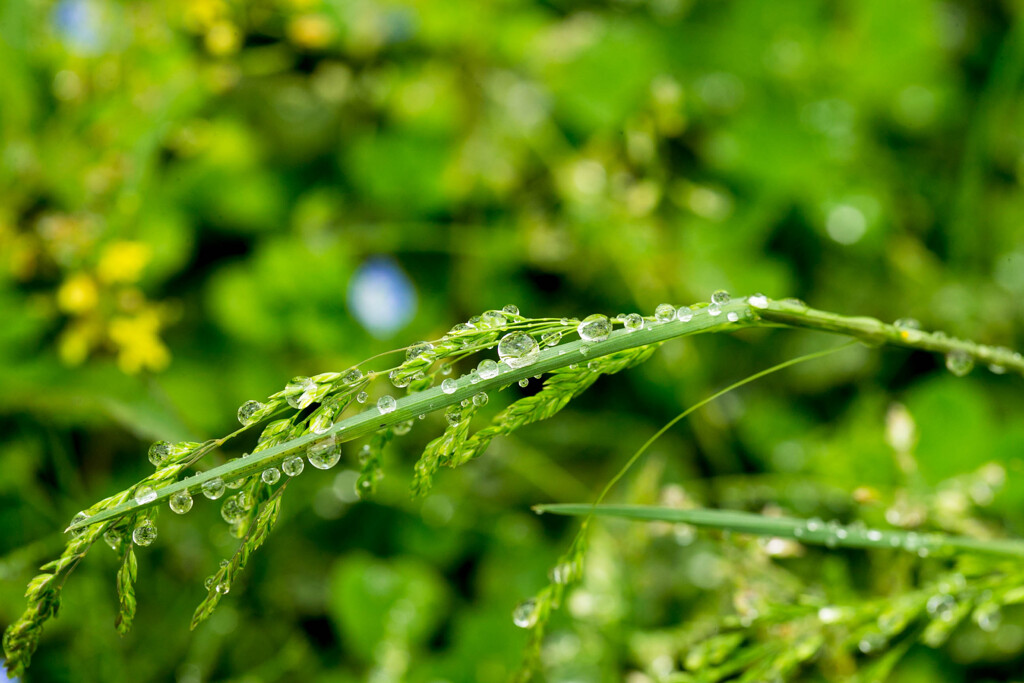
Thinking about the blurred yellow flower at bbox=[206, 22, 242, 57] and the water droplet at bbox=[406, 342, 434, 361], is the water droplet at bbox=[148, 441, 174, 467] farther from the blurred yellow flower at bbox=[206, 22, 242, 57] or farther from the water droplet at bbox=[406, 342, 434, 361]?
the blurred yellow flower at bbox=[206, 22, 242, 57]

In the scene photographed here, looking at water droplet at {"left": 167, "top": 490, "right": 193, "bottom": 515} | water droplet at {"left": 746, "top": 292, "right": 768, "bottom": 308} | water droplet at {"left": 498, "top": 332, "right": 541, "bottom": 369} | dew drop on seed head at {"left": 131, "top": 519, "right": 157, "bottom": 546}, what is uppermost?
water droplet at {"left": 498, "top": 332, "right": 541, "bottom": 369}

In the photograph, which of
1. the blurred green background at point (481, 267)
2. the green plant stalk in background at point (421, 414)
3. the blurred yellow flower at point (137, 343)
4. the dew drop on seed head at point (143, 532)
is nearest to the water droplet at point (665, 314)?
the green plant stalk in background at point (421, 414)

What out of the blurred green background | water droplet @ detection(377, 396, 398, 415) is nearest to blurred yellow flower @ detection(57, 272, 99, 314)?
the blurred green background

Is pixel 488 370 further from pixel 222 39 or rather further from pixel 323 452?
pixel 222 39

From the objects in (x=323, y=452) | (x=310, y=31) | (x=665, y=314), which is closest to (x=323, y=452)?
(x=323, y=452)

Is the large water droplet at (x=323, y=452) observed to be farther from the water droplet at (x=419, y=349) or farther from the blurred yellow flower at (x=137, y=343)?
the blurred yellow flower at (x=137, y=343)

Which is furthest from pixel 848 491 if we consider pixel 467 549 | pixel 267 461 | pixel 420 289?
pixel 267 461
